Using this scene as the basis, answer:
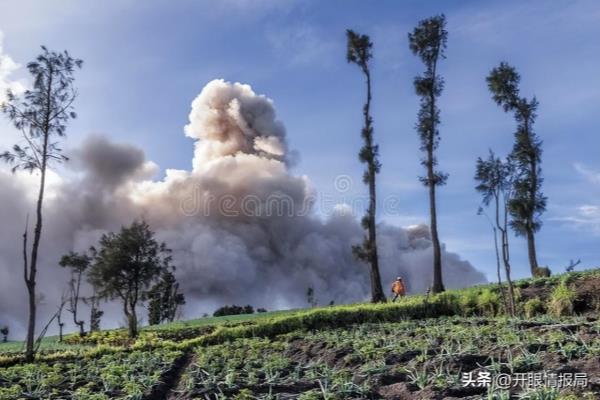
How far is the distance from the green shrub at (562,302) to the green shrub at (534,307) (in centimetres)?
45

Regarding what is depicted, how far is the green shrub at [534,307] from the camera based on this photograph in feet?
67.8

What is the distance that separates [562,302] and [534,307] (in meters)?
1.10

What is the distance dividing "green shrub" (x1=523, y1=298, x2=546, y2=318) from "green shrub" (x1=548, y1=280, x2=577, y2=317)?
45cm

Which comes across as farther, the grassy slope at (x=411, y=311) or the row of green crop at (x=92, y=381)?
the grassy slope at (x=411, y=311)

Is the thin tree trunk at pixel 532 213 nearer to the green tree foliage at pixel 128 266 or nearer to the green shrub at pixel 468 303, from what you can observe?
the green shrub at pixel 468 303

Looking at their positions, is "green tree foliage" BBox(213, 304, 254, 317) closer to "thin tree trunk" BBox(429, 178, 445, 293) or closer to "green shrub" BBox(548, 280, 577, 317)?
"thin tree trunk" BBox(429, 178, 445, 293)

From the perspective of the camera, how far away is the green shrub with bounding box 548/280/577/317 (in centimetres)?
1969

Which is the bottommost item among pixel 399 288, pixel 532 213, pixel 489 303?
pixel 489 303

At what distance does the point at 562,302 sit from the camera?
→ 784 inches

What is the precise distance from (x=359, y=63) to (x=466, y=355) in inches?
1055

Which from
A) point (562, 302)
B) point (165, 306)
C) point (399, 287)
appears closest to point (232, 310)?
point (165, 306)

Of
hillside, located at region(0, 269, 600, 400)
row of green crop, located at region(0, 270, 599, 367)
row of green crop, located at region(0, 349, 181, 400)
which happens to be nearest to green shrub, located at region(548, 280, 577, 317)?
row of green crop, located at region(0, 270, 599, 367)


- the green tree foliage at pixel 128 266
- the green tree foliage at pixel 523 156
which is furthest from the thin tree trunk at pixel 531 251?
the green tree foliage at pixel 128 266

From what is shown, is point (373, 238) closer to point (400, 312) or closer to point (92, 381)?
point (400, 312)
